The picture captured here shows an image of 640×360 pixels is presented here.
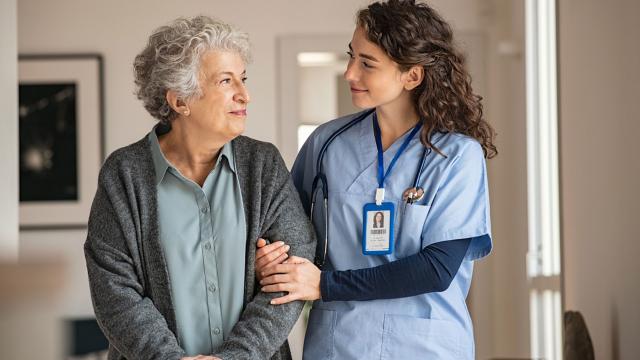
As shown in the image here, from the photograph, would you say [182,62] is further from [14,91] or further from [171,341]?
[14,91]

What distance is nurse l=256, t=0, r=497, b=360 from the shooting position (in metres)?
1.90

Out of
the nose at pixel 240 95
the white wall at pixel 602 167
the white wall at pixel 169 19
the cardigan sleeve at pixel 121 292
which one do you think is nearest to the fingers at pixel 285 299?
the cardigan sleeve at pixel 121 292

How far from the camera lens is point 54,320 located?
459cm

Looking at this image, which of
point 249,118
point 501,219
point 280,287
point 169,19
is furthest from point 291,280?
point 169,19

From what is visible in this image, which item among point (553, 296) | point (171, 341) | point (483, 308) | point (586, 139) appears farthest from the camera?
point (483, 308)

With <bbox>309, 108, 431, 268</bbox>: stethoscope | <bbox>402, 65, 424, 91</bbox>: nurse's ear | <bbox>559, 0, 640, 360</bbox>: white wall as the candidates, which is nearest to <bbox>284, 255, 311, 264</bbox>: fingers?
<bbox>309, 108, 431, 268</bbox>: stethoscope

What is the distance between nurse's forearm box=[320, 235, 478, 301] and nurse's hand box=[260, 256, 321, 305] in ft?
0.13

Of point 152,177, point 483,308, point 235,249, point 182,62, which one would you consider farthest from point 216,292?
point 483,308

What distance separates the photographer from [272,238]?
75.4 inches

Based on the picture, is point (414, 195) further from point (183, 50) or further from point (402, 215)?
point (183, 50)

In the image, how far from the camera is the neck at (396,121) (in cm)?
207

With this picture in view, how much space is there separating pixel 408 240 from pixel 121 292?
64cm

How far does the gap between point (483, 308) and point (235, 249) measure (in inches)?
117

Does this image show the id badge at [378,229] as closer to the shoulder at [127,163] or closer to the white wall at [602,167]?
the shoulder at [127,163]
